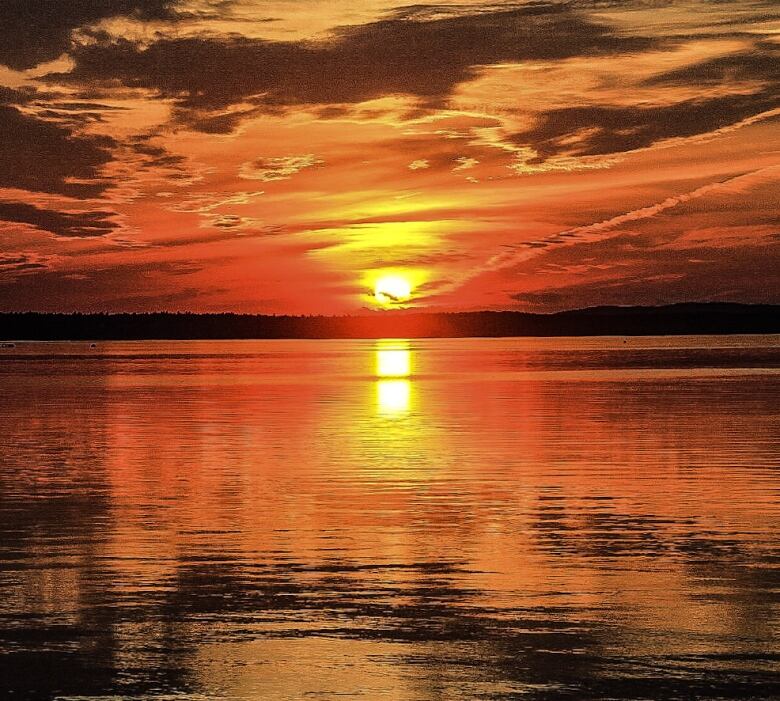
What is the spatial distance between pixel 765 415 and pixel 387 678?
3431 centimetres

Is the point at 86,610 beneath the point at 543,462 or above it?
beneath

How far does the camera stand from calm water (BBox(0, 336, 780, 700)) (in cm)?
1082

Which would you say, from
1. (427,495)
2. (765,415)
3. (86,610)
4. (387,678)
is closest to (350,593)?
(86,610)

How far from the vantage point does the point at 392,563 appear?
53.5 feet

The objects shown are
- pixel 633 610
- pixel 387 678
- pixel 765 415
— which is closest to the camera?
pixel 387 678

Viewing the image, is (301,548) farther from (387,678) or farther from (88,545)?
(387,678)

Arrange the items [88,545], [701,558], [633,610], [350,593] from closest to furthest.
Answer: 1. [633,610]
2. [350,593]
3. [701,558]
4. [88,545]

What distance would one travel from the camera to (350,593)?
14227 mm

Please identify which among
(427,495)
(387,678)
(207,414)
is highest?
(207,414)

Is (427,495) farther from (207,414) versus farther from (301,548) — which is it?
(207,414)

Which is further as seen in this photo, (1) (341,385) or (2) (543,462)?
(1) (341,385)

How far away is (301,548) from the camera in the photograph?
57.4ft

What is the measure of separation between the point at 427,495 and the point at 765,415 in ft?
73.3

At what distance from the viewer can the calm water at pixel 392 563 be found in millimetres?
10820
